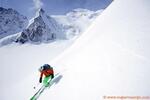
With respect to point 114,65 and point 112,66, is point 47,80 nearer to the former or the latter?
point 112,66

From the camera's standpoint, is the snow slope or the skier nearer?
the snow slope

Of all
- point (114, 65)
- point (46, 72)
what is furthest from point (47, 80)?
point (114, 65)

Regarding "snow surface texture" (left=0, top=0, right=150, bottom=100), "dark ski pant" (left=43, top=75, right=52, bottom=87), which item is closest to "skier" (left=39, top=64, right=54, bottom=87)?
"dark ski pant" (left=43, top=75, right=52, bottom=87)

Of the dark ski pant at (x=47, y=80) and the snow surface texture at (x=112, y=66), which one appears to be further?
the dark ski pant at (x=47, y=80)

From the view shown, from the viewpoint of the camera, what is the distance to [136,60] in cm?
1350

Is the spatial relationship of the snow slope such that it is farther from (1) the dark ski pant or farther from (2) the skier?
(2) the skier

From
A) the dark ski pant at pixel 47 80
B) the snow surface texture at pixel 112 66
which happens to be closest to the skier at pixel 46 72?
the dark ski pant at pixel 47 80

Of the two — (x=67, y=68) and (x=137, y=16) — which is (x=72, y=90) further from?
(x=137, y=16)

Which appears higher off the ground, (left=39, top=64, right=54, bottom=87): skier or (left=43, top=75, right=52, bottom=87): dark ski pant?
(left=39, top=64, right=54, bottom=87): skier

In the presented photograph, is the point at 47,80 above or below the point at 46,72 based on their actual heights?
below

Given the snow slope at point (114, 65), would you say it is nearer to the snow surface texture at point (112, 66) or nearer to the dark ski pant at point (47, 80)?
the snow surface texture at point (112, 66)

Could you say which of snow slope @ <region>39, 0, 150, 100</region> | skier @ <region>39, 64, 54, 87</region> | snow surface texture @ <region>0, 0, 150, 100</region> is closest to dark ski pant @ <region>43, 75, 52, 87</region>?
skier @ <region>39, 64, 54, 87</region>

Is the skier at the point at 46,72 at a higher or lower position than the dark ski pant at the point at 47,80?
higher

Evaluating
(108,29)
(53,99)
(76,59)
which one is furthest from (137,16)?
(53,99)
